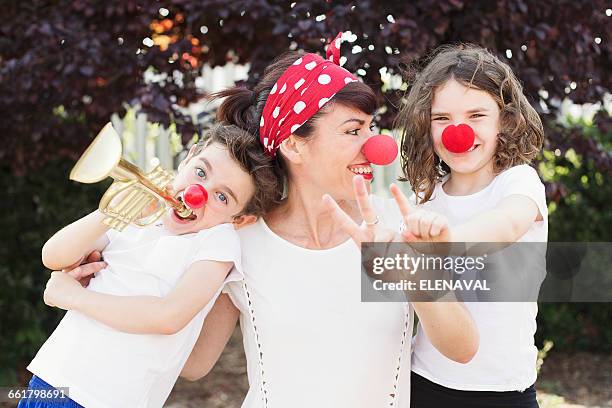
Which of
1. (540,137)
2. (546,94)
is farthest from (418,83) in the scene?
(546,94)

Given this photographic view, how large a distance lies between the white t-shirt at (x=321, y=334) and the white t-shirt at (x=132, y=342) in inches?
4.8

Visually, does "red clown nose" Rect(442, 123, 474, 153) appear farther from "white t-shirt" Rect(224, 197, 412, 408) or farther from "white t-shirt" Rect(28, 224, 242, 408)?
"white t-shirt" Rect(28, 224, 242, 408)

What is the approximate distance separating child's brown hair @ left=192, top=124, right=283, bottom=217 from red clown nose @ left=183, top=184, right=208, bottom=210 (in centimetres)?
16

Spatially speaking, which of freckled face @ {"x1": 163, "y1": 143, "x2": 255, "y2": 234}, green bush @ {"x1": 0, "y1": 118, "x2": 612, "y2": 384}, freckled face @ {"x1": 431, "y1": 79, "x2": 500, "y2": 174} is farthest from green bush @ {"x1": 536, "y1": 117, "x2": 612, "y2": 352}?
freckled face @ {"x1": 163, "y1": 143, "x2": 255, "y2": 234}

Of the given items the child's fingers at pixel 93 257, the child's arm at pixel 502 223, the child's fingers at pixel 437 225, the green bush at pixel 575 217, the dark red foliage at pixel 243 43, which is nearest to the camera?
the child's fingers at pixel 437 225

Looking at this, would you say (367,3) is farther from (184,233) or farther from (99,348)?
(99,348)

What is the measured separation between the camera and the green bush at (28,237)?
4738mm

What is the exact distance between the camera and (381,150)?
203 cm

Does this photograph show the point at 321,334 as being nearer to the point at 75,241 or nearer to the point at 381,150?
the point at 381,150

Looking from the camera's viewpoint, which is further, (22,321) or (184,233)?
(22,321)

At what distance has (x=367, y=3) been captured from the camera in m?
3.10

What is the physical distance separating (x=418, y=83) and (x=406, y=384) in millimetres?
821

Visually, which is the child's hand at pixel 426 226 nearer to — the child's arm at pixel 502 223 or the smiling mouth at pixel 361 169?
the child's arm at pixel 502 223


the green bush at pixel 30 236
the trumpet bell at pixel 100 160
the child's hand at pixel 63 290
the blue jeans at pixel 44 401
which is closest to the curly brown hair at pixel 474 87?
the trumpet bell at pixel 100 160
